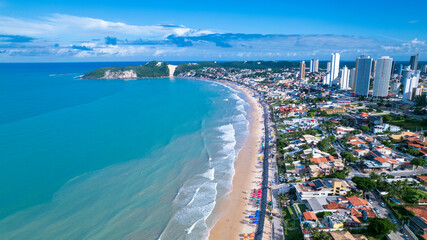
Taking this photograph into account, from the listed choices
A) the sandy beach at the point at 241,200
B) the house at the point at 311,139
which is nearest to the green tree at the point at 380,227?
the sandy beach at the point at 241,200

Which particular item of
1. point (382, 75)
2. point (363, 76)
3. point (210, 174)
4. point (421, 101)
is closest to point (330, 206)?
point (210, 174)

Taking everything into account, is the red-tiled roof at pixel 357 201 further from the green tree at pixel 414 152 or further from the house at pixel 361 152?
the green tree at pixel 414 152

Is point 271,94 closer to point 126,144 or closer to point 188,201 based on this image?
point 126,144

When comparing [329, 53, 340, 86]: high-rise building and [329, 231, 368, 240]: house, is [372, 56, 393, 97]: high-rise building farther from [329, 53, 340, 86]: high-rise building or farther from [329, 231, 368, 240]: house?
[329, 231, 368, 240]: house

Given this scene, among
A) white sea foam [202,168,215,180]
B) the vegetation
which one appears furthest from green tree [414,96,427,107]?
white sea foam [202,168,215,180]

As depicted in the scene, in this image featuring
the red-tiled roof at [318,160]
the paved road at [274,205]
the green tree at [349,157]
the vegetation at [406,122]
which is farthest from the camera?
the vegetation at [406,122]

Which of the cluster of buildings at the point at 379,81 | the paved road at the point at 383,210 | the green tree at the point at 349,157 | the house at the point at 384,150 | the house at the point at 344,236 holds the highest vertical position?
the cluster of buildings at the point at 379,81

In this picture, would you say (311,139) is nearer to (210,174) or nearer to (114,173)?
(210,174)
